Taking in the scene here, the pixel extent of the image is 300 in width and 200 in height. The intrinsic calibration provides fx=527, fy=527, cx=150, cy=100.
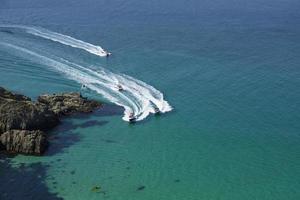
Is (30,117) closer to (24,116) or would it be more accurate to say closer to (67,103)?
(24,116)

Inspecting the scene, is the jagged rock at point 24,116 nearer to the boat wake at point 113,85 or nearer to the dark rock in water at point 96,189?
the boat wake at point 113,85

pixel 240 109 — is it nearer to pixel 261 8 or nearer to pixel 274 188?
pixel 274 188

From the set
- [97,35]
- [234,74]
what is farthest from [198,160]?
[97,35]

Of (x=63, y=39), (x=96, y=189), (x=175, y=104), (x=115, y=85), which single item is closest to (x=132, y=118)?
(x=175, y=104)

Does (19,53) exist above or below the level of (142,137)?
above

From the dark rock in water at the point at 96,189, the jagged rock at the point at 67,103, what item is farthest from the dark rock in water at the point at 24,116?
the dark rock in water at the point at 96,189

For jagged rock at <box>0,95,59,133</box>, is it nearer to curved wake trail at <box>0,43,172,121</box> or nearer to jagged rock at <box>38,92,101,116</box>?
jagged rock at <box>38,92,101,116</box>

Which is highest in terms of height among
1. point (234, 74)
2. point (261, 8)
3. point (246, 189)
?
point (261, 8)
